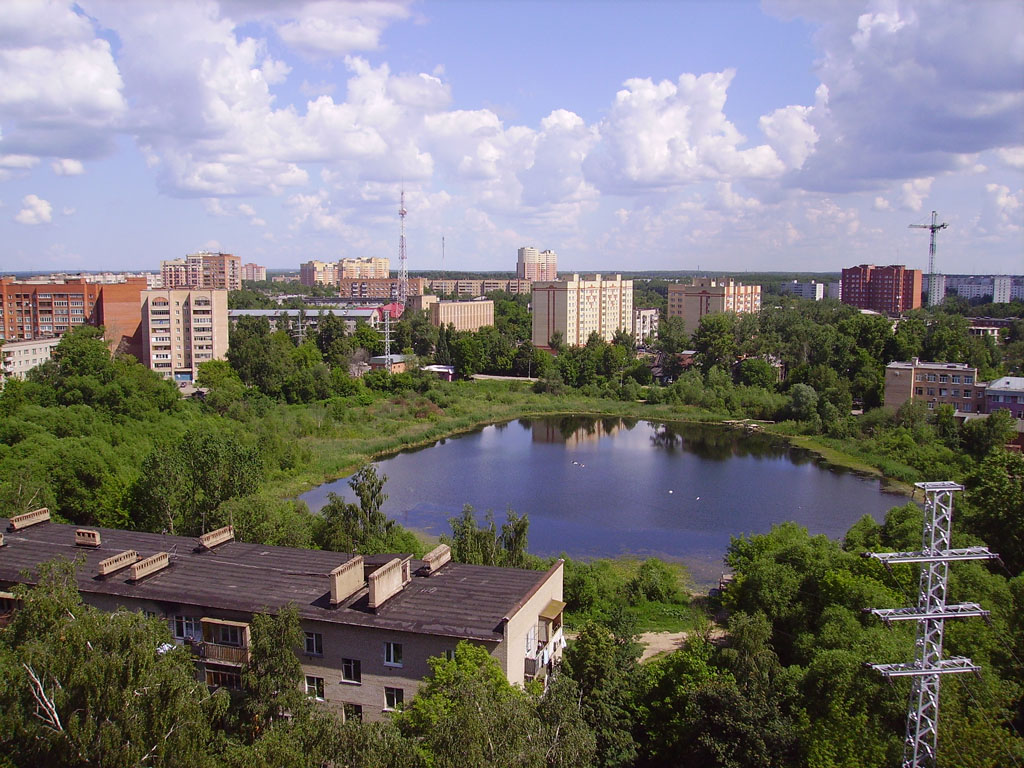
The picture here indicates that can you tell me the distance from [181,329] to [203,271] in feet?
117

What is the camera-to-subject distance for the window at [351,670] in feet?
20.3

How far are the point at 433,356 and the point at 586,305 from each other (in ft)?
31.8

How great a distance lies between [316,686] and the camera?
6277 millimetres

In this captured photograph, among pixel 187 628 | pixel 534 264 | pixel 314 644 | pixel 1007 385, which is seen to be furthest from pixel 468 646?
pixel 534 264

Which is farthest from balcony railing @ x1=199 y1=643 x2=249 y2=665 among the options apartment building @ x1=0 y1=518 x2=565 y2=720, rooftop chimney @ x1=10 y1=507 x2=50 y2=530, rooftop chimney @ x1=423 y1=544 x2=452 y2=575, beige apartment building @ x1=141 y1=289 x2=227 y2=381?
beige apartment building @ x1=141 y1=289 x2=227 y2=381

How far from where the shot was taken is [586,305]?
43062mm

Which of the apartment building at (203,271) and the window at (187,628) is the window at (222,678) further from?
the apartment building at (203,271)

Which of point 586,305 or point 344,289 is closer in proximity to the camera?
point 586,305

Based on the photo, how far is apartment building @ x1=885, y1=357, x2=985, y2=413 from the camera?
2327cm

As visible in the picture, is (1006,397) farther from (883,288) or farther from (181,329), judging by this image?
(883,288)

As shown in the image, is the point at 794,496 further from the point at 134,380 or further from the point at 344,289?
the point at 344,289

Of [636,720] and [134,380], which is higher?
[134,380]

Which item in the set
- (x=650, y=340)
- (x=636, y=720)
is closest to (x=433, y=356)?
(x=650, y=340)

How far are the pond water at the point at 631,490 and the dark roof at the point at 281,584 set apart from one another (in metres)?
6.85
